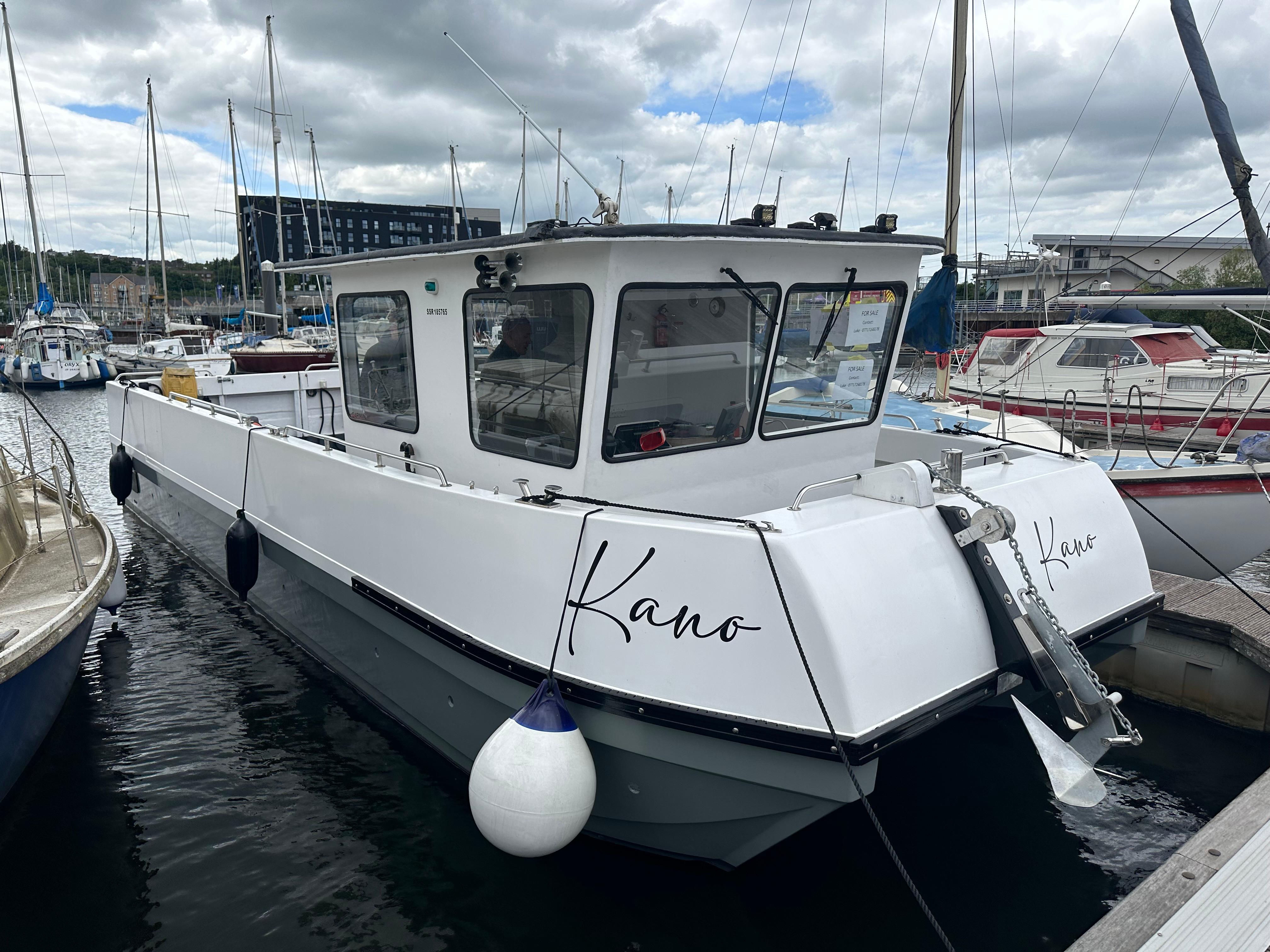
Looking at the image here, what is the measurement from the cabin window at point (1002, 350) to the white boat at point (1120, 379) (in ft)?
0.06

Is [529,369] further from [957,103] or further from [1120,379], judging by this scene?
[1120,379]

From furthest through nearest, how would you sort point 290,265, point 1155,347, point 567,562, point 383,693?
point 1155,347, point 290,265, point 383,693, point 567,562

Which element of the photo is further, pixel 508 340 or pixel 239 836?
pixel 239 836

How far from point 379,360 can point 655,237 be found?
231 cm

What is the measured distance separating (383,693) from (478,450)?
5.97 feet

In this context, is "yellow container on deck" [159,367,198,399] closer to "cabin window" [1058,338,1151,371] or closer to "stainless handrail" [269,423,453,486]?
"stainless handrail" [269,423,453,486]

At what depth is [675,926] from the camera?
3.48 meters

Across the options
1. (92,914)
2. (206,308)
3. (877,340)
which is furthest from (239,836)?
(206,308)

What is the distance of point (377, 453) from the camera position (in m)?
4.38

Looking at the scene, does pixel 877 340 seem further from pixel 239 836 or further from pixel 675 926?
pixel 239 836

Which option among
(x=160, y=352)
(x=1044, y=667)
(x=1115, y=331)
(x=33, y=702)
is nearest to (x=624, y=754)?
(x=1044, y=667)

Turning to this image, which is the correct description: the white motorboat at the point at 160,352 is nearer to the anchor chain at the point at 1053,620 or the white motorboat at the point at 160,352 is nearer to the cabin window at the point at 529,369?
the cabin window at the point at 529,369

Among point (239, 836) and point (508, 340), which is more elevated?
point (508, 340)

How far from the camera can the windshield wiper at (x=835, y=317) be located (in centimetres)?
414
